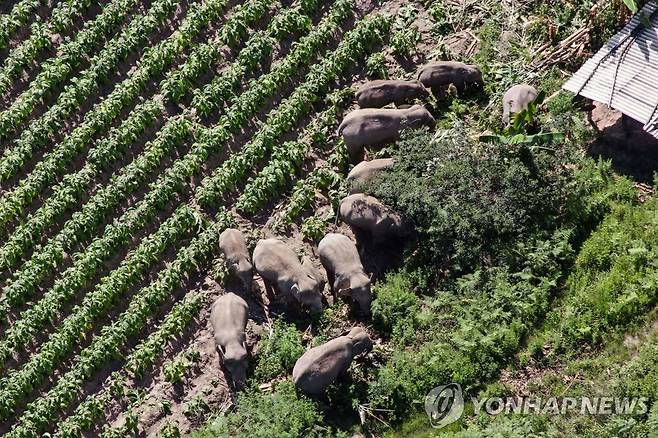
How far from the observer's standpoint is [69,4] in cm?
2280

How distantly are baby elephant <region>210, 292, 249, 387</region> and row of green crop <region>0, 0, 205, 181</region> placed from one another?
17.3 feet

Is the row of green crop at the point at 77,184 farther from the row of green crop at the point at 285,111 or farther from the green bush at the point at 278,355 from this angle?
the green bush at the point at 278,355

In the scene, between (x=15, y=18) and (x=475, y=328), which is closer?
(x=475, y=328)

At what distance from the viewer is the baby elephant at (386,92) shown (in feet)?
68.2

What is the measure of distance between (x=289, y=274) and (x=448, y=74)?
18.6 feet

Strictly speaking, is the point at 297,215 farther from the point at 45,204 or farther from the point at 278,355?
the point at 45,204

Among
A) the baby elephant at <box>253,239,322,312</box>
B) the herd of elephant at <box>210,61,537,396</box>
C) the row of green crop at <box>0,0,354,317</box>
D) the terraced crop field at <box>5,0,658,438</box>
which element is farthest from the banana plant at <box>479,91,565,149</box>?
the row of green crop at <box>0,0,354,317</box>

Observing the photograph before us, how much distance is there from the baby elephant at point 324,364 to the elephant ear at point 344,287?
1.14 m

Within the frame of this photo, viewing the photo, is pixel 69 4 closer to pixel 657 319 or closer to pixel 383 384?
pixel 383 384

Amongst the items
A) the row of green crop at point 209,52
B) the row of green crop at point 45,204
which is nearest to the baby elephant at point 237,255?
the row of green crop at point 45,204

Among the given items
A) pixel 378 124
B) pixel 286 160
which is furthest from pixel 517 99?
pixel 286 160

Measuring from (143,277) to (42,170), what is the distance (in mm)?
3382

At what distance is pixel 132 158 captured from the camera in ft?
69.7

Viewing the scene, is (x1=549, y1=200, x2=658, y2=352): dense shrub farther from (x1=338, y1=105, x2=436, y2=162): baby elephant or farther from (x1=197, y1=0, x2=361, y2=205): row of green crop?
(x1=197, y1=0, x2=361, y2=205): row of green crop
